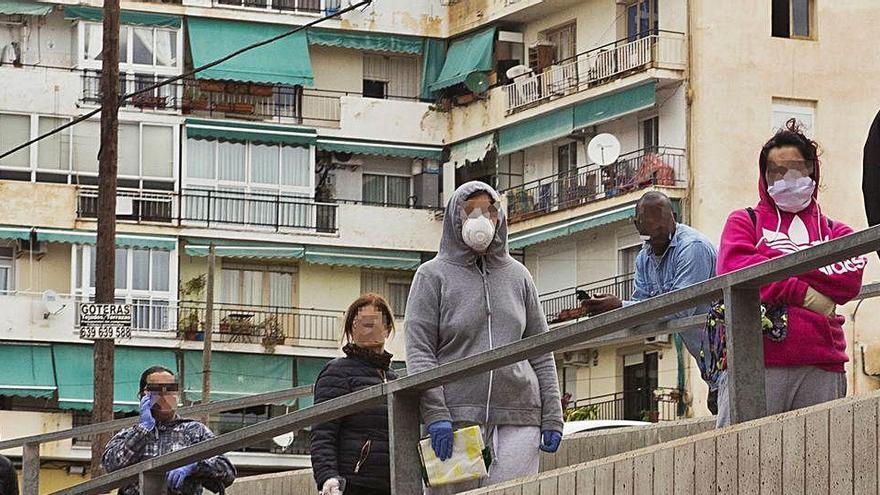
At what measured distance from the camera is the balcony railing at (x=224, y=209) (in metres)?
59.6

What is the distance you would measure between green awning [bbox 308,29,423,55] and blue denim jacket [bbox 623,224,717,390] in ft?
164

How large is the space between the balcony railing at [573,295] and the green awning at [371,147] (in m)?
5.84

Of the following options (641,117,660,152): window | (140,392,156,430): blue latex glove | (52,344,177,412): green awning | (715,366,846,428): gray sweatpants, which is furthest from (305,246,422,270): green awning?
(715,366,846,428): gray sweatpants

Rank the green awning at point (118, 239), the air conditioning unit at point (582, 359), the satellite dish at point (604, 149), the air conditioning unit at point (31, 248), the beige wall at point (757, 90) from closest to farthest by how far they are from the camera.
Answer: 1. the beige wall at point (757, 90)
2. the satellite dish at point (604, 149)
3. the air conditioning unit at point (582, 359)
4. the green awning at point (118, 239)
5. the air conditioning unit at point (31, 248)

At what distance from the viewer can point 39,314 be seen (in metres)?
57.6

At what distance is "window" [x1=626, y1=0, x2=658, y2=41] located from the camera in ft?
182

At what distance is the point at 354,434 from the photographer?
10.7 meters

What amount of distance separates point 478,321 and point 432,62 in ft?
174

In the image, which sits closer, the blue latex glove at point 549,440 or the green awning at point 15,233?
the blue latex glove at point 549,440

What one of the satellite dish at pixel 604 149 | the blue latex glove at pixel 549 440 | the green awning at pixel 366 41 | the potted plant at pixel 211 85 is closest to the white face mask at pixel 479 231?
the blue latex glove at pixel 549 440

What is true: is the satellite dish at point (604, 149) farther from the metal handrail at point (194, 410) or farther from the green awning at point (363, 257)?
the metal handrail at point (194, 410)

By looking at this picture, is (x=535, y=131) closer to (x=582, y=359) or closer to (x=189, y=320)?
(x=582, y=359)

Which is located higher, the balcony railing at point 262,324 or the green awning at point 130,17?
the green awning at point 130,17

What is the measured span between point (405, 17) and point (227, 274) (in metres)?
8.06
